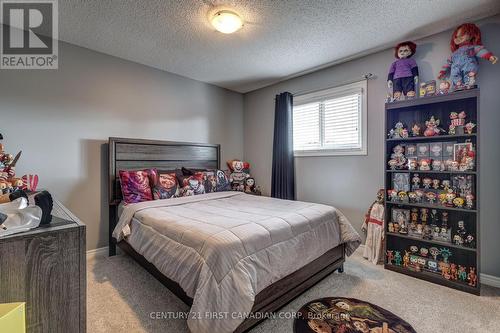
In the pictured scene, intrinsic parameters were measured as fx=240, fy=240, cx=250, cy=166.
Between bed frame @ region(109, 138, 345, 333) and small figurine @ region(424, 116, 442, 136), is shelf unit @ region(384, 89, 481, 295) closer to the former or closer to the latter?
small figurine @ region(424, 116, 442, 136)

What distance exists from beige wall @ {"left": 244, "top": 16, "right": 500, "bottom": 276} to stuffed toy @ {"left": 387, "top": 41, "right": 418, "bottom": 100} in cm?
11

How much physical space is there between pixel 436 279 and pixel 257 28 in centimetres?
293

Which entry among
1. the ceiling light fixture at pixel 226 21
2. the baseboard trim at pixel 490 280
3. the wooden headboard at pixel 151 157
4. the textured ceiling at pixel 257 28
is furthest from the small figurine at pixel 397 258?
the ceiling light fixture at pixel 226 21

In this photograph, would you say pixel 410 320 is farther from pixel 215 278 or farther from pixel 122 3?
pixel 122 3

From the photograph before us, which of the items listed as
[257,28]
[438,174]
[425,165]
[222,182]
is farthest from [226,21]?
[438,174]

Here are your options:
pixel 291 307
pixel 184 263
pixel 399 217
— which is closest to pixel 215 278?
pixel 184 263

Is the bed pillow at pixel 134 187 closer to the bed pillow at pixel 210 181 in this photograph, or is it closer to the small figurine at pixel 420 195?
the bed pillow at pixel 210 181

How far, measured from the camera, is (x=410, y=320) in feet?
5.57

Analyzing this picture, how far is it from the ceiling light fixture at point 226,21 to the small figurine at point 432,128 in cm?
210

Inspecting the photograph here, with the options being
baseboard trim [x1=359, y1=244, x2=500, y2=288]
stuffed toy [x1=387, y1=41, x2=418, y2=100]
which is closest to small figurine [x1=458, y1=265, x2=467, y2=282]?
baseboard trim [x1=359, y1=244, x2=500, y2=288]

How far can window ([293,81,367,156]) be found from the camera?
3.01 meters

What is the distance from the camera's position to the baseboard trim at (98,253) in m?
2.79

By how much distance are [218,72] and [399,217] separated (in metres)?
2.96

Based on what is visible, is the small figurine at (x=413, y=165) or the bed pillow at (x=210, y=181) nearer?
the small figurine at (x=413, y=165)
